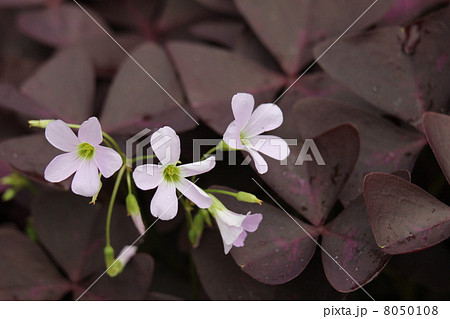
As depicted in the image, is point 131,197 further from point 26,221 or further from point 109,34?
point 109,34

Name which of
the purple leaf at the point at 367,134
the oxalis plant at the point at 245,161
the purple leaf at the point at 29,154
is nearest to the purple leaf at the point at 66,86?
the oxalis plant at the point at 245,161

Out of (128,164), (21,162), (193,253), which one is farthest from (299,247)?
(21,162)

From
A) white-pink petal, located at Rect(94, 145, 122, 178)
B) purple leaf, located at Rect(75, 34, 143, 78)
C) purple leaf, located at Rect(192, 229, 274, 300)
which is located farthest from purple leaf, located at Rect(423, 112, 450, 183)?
purple leaf, located at Rect(75, 34, 143, 78)

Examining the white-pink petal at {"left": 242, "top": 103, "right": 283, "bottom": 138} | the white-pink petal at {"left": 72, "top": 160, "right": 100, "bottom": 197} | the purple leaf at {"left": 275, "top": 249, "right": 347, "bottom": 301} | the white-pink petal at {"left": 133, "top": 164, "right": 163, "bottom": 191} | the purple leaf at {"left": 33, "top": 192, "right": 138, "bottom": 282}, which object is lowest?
the purple leaf at {"left": 275, "top": 249, "right": 347, "bottom": 301}

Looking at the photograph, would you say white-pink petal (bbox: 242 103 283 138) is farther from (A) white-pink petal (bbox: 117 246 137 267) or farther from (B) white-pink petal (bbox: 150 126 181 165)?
(A) white-pink petal (bbox: 117 246 137 267)

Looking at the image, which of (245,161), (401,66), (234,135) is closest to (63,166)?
(234,135)

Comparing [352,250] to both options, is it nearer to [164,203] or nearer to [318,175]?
[318,175]
